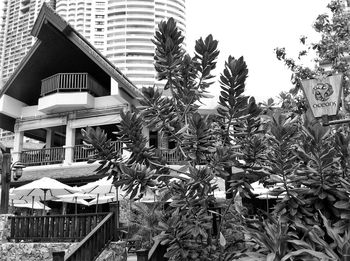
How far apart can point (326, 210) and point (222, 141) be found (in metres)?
1.39

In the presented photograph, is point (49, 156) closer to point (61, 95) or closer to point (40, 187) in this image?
point (61, 95)

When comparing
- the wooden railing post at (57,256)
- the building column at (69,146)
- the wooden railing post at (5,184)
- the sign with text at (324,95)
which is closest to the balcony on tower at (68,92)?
the building column at (69,146)

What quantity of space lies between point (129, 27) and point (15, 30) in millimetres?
19064

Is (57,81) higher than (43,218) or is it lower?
higher

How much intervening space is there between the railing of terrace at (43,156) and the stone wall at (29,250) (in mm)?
7067

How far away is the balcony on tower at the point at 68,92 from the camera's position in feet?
50.1

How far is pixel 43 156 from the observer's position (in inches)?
658

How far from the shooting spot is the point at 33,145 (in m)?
23.5

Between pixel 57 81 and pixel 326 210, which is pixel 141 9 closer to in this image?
pixel 57 81

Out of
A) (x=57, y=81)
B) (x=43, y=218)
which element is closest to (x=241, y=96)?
(x=43, y=218)

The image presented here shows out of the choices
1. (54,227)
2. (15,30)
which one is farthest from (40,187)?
(15,30)

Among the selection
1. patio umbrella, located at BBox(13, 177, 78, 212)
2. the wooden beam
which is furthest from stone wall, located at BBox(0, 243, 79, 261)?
the wooden beam

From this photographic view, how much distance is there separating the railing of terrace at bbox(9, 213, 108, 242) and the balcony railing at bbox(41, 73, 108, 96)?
7.20 metres

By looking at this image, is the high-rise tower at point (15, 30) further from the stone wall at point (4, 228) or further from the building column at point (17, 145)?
the stone wall at point (4, 228)
